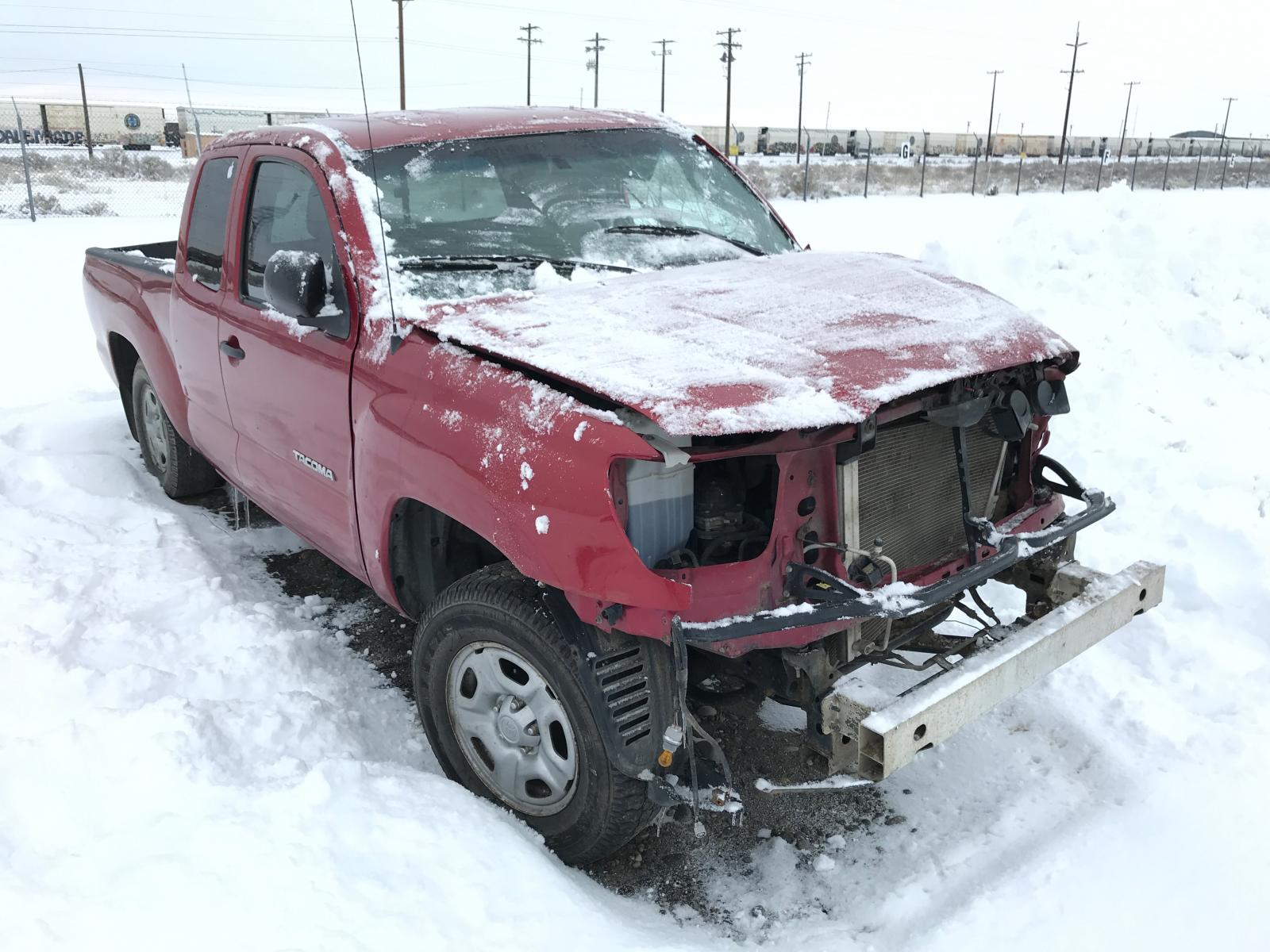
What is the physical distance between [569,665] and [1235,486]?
13.7 ft

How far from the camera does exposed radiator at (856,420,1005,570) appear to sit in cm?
289

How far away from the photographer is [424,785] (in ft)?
9.82

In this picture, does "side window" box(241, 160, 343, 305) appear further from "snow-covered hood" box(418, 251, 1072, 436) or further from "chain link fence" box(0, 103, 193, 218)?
"chain link fence" box(0, 103, 193, 218)

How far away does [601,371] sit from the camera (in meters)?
2.56

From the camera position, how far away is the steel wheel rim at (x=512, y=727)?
2836 millimetres

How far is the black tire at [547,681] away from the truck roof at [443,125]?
1.64 meters

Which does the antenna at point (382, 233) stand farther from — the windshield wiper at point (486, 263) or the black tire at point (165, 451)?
the black tire at point (165, 451)

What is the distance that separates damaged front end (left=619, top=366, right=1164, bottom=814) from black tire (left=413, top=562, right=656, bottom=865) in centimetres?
15

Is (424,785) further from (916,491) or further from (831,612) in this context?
(916,491)

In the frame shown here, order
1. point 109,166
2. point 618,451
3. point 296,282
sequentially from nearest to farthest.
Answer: point 618,451 < point 296,282 < point 109,166

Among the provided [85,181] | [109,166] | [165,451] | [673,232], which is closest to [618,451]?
[673,232]

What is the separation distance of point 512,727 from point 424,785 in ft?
1.08

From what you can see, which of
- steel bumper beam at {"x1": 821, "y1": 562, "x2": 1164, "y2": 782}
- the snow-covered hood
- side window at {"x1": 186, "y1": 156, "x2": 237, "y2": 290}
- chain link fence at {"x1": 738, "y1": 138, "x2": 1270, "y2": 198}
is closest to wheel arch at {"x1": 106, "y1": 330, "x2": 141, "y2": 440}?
side window at {"x1": 186, "y1": 156, "x2": 237, "y2": 290}

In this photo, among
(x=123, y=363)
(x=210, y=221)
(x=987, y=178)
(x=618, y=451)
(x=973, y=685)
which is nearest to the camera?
(x=618, y=451)
